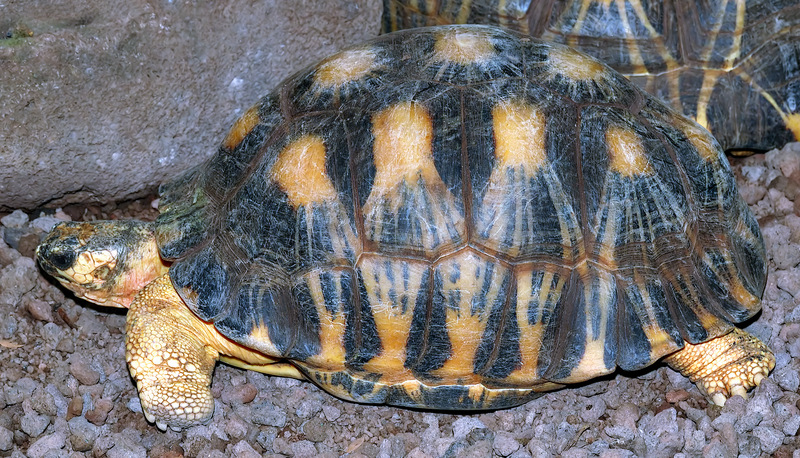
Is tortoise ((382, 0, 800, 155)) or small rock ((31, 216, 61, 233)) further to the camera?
tortoise ((382, 0, 800, 155))

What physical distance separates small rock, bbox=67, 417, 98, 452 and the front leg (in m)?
0.20

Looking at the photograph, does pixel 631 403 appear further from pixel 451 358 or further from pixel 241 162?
pixel 241 162

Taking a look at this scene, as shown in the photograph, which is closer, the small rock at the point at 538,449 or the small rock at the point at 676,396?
the small rock at the point at 538,449

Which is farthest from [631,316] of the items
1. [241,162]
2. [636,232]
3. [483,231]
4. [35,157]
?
[35,157]

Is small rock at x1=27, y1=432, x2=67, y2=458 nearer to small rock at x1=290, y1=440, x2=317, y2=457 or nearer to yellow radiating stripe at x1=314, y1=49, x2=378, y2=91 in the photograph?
small rock at x1=290, y1=440, x2=317, y2=457

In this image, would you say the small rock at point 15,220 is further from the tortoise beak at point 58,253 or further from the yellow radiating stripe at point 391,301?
the yellow radiating stripe at point 391,301

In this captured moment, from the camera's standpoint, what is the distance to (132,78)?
3.83 meters

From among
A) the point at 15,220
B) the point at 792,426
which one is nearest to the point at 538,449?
the point at 792,426

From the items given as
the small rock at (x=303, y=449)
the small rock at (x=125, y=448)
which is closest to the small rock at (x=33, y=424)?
the small rock at (x=125, y=448)

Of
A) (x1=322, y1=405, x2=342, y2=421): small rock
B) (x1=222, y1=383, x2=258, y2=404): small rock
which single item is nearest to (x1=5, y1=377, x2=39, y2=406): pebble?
(x1=222, y1=383, x2=258, y2=404): small rock

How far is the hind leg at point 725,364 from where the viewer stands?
332 cm

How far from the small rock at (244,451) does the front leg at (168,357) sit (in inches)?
7.5

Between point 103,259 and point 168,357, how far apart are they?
52 centimetres

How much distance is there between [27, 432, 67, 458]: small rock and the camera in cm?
318
